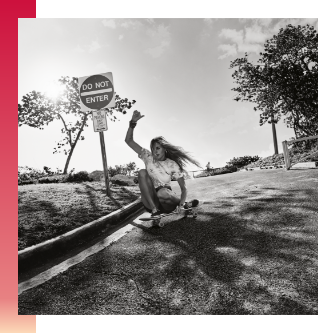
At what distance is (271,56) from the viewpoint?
19016mm

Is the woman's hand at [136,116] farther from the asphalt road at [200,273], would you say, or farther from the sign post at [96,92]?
the sign post at [96,92]

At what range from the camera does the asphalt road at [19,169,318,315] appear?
207 cm

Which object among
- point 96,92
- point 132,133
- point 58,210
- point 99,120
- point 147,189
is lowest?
point 58,210

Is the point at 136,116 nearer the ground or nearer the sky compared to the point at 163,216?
nearer the sky

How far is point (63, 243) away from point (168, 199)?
1.43 meters

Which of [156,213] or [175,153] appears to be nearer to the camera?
[175,153]

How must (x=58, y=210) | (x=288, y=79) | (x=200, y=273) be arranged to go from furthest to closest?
1. (x=288, y=79)
2. (x=58, y=210)
3. (x=200, y=273)

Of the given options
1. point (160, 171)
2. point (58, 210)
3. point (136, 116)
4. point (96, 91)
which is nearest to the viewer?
point (136, 116)

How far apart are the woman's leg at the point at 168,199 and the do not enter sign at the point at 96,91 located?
245 cm

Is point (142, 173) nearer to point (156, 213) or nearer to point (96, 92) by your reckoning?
point (156, 213)

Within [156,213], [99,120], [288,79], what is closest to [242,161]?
[288,79]

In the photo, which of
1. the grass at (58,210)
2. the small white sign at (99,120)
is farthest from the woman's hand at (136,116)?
the small white sign at (99,120)

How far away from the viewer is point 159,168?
12.4ft
